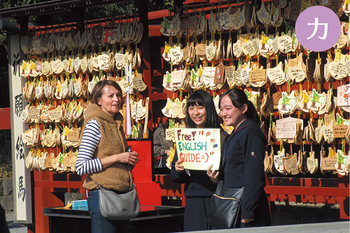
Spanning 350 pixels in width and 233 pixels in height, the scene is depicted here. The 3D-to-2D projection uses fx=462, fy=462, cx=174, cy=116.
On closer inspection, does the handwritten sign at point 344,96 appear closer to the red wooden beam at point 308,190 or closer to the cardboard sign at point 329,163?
the cardboard sign at point 329,163

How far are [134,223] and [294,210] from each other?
9.75 feet

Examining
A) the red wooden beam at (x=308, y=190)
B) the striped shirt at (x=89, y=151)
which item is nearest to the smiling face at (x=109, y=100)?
the striped shirt at (x=89, y=151)

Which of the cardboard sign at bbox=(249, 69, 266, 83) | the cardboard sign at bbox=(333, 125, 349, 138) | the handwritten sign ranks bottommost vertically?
the cardboard sign at bbox=(333, 125, 349, 138)

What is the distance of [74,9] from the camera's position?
5.65 meters

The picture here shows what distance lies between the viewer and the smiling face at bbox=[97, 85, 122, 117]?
11.0ft

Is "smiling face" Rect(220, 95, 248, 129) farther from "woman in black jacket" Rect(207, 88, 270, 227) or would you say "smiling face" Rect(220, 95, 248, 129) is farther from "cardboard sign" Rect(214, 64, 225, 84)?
"cardboard sign" Rect(214, 64, 225, 84)

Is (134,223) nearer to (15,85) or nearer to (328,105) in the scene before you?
(328,105)

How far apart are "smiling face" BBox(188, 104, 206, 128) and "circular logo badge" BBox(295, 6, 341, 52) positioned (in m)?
1.15

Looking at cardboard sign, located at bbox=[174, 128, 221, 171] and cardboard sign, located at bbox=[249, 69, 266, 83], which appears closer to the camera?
cardboard sign, located at bbox=[174, 128, 221, 171]

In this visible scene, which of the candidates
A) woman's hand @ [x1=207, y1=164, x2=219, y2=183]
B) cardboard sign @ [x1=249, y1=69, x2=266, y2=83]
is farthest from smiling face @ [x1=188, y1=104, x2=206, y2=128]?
cardboard sign @ [x1=249, y1=69, x2=266, y2=83]

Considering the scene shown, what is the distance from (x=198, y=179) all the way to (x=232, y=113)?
61cm

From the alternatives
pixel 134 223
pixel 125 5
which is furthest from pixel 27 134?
pixel 125 5

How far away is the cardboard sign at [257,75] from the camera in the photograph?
4.32 m

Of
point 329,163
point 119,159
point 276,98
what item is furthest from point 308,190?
point 119,159
